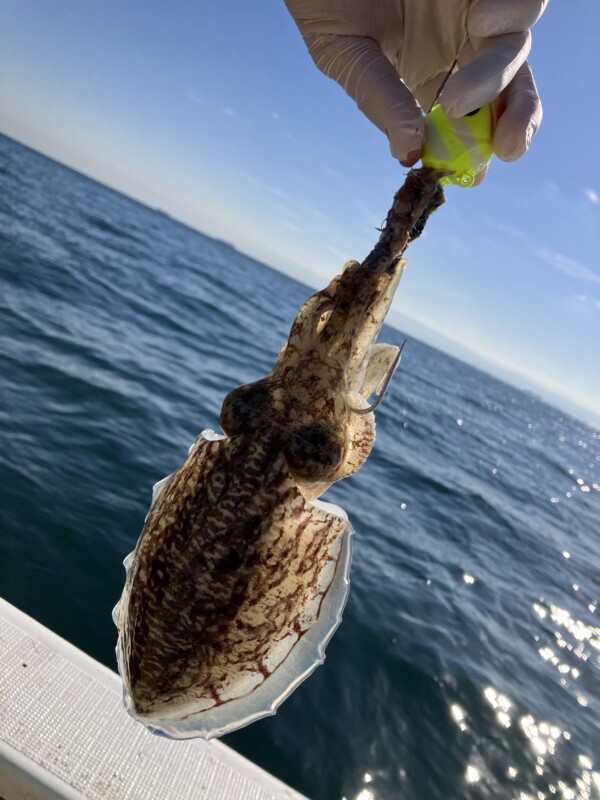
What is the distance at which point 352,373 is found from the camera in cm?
235

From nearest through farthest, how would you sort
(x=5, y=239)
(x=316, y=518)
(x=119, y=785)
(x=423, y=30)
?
1. (x=316, y=518)
2. (x=423, y=30)
3. (x=119, y=785)
4. (x=5, y=239)

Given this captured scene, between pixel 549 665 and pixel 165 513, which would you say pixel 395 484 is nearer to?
pixel 549 665

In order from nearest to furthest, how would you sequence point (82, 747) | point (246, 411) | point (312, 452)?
point (312, 452) → point (246, 411) → point (82, 747)

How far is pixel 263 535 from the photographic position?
2.08 m

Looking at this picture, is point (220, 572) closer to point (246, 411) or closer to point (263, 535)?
point (263, 535)

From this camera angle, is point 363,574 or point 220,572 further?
point 363,574

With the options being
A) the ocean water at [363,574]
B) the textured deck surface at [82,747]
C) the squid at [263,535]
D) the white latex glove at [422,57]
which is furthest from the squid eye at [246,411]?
the ocean water at [363,574]

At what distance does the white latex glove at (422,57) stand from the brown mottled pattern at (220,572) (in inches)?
56.5

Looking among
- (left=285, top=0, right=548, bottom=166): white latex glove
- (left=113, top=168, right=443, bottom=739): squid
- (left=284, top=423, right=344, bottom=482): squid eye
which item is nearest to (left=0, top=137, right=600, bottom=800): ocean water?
(left=113, top=168, right=443, bottom=739): squid

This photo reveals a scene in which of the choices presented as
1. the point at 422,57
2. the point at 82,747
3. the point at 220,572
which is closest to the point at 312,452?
the point at 220,572

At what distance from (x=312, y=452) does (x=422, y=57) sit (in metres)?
2.34

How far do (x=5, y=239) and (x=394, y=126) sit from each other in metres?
21.0

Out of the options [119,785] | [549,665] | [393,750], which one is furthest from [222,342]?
[119,785]

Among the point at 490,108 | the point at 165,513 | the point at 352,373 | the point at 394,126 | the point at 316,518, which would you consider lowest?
the point at 165,513
